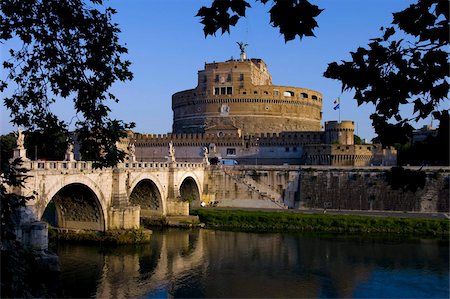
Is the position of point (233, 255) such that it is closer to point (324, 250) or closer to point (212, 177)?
point (324, 250)

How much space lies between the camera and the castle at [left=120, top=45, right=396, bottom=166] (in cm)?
4345

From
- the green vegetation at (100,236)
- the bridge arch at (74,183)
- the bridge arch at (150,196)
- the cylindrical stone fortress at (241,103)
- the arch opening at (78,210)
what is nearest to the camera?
the bridge arch at (74,183)

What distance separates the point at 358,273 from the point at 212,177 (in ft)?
70.2

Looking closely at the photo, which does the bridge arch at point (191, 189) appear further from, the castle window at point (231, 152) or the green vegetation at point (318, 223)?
the castle window at point (231, 152)

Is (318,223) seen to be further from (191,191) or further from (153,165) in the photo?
(191,191)

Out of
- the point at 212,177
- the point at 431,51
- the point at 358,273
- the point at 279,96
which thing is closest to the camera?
the point at 431,51

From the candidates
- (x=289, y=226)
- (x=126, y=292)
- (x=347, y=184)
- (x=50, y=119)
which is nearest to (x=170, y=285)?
(x=126, y=292)

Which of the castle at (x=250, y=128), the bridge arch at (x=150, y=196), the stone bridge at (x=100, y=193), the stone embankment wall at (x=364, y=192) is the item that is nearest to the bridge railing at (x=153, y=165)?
the stone bridge at (x=100, y=193)

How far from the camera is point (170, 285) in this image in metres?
17.2

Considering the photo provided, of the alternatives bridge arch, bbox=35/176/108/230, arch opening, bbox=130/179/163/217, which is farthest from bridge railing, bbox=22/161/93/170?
arch opening, bbox=130/179/163/217

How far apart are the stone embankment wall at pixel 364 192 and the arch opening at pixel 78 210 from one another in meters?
17.6

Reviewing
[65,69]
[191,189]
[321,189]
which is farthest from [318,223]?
[65,69]

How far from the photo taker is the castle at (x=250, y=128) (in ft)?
143

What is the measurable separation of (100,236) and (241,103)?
3231 cm
